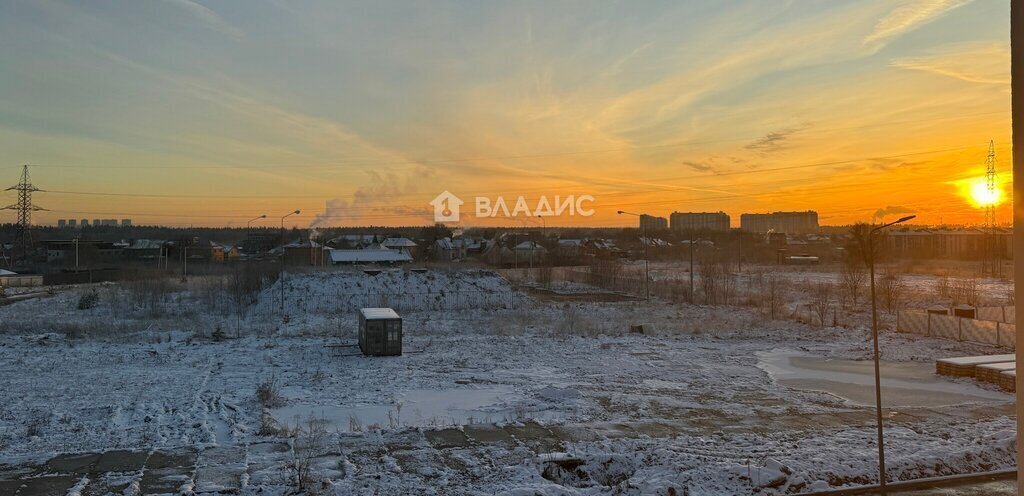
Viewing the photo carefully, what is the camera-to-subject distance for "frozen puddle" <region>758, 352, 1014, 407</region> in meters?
16.1

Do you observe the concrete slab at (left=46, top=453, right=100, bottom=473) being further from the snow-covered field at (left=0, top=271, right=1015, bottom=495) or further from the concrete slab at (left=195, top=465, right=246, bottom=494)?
the concrete slab at (left=195, top=465, right=246, bottom=494)

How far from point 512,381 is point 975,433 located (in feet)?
34.2

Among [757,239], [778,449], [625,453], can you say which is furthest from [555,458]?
[757,239]

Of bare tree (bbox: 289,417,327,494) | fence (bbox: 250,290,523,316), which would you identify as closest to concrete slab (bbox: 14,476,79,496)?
bare tree (bbox: 289,417,327,494)

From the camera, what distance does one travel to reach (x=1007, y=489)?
976cm

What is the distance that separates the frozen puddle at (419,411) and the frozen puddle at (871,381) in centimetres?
841

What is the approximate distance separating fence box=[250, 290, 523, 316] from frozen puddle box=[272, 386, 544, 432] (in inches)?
771

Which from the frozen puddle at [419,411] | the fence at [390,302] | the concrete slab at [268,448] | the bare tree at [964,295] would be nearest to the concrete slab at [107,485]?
the concrete slab at [268,448]

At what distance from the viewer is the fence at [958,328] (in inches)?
923

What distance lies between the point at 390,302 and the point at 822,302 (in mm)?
24265

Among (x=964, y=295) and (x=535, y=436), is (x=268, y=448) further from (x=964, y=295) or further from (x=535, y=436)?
(x=964, y=295)

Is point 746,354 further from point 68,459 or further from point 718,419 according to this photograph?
point 68,459

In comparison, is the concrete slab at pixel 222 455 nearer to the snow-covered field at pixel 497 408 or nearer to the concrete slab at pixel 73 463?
the snow-covered field at pixel 497 408

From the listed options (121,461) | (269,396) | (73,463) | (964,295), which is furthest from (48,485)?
(964,295)
